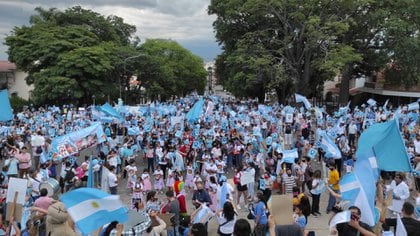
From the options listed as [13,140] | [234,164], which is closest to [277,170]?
[234,164]

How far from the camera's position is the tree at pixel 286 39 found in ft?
118

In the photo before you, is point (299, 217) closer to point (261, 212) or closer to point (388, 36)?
point (261, 212)

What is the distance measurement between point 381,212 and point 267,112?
20.1 metres

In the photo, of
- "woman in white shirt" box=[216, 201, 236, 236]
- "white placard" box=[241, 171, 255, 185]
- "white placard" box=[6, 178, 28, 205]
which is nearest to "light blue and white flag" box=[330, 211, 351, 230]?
"woman in white shirt" box=[216, 201, 236, 236]

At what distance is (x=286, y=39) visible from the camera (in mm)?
38812

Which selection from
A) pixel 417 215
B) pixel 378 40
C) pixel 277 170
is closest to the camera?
pixel 417 215

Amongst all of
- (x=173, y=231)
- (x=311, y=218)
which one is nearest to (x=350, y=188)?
(x=173, y=231)

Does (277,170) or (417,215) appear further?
(277,170)

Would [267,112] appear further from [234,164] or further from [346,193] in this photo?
[346,193]

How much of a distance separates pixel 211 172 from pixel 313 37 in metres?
26.5

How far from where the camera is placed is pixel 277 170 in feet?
44.7

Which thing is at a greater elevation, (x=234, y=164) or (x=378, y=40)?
(x=378, y=40)

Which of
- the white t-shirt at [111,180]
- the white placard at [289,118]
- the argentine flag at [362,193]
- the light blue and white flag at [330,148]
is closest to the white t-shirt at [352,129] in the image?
the white placard at [289,118]

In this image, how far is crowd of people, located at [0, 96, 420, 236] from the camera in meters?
7.62
